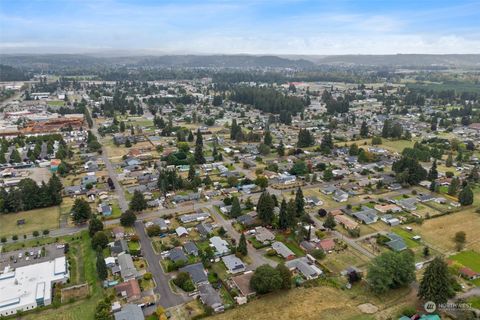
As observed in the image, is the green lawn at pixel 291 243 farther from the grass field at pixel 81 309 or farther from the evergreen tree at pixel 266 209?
the grass field at pixel 81 309

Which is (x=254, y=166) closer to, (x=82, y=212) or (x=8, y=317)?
(x=82, y=212)

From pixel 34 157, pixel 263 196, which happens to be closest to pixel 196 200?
pixel 263 196

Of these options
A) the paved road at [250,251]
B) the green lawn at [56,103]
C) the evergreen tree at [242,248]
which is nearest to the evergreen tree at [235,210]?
the paved road at [250,251]

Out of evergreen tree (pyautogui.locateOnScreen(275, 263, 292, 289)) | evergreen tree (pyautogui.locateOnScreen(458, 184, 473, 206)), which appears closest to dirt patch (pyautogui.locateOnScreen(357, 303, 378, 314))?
evergreen tree (pyautogui.locateOnScreen(275, 263, 292, 289))

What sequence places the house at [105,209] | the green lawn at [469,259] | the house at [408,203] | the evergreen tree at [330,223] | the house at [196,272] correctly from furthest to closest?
the house at [408,203]
the house at [105,209]
the evergreen tree at [330,223]
the green lawn at [469,259]
the house at [196,272]

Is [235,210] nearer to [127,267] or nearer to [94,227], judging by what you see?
[127,267]

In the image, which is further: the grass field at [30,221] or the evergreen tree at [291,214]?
the grass field at [30,221]
